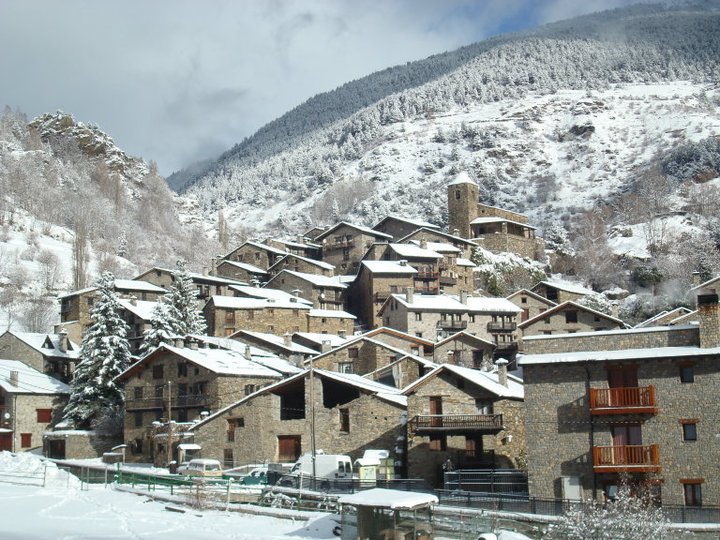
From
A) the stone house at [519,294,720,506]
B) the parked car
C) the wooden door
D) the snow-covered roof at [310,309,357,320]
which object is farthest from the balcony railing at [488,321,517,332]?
the stone house at [519,294,720,506]

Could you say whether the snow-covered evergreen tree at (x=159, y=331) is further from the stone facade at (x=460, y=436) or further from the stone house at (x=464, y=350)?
the stone facade at (x=460, y=436)

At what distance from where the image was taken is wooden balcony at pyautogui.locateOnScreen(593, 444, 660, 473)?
1517 inches

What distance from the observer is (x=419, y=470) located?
52250 millimetres

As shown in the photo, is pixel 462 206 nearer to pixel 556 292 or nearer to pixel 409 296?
pixel 556 292

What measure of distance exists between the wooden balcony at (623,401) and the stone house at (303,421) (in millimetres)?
16623

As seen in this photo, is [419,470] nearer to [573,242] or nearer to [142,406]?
[142,406]

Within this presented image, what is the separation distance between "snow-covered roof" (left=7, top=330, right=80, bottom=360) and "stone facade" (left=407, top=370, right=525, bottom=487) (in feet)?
127

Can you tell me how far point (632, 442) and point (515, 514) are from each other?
6.79 m

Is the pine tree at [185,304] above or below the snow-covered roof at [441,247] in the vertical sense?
below

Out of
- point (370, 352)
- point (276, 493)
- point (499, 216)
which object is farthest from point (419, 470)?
point (499, 216)

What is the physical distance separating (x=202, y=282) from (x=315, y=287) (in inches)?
470

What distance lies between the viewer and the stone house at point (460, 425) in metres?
52.1

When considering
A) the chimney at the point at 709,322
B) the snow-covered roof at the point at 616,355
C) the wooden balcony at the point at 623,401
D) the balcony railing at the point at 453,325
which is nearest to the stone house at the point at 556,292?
the balcony railing at the point at 453,325

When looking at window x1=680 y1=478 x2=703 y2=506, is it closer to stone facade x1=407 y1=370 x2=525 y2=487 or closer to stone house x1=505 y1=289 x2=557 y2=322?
Answer: stone facade x1=407 y1=370 x2=525 y2=487
